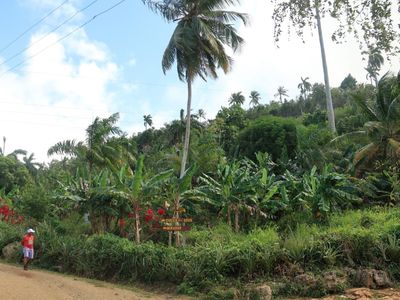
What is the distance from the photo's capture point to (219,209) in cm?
1964

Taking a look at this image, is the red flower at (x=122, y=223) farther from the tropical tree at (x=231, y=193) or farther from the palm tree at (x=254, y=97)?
the palm tree at (x=254, y=97)

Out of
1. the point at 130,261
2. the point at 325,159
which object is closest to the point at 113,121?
the point at 325,159

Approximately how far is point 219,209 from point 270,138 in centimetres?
1353

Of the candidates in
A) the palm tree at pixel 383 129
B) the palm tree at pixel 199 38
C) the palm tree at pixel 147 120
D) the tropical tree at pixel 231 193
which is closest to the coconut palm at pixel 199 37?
the palm tree at pixel 199 38

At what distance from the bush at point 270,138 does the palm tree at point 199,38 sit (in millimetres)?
10374

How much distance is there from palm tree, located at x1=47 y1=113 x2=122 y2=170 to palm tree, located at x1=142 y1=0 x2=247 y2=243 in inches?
373

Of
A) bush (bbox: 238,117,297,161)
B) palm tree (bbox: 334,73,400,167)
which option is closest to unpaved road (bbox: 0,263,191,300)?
palm tree (bbox: 334,73,400,167)

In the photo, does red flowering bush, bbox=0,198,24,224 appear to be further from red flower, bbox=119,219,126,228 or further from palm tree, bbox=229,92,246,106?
palm tree, bbox=229,92,246,106

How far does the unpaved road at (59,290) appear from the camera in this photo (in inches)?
450

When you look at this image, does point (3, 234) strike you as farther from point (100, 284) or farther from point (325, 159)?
point (325, 159)

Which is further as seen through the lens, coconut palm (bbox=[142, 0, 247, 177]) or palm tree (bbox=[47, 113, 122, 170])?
palm tree (bbox=[47, 113, 122, 170])

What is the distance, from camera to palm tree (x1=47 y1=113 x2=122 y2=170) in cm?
2944

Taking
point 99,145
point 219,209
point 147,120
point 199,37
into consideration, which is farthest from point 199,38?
Answer: point 147,120

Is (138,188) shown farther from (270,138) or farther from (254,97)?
(254,97)
